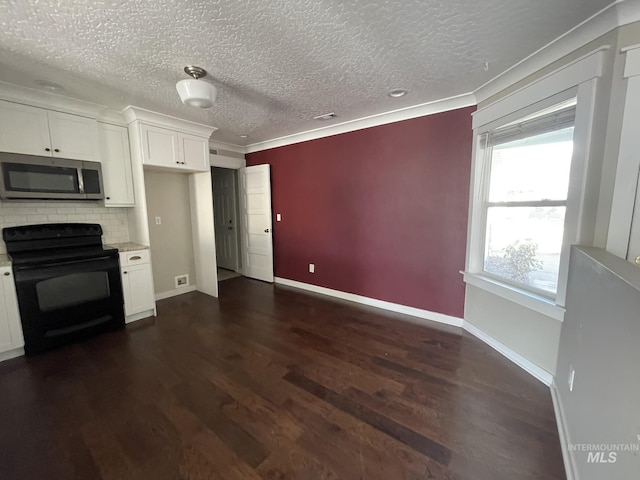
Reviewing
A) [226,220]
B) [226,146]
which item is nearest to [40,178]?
[226,146]

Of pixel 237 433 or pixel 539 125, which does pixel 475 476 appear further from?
pixel 539 125

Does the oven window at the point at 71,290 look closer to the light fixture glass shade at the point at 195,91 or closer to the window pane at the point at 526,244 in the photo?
the light fixture glass shade at the point at 195,91

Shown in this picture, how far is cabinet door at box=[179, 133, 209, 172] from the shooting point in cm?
334

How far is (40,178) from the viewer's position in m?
2.49

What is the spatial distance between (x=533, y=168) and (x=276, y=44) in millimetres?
2233

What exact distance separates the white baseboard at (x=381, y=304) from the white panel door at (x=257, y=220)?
1.49 feet

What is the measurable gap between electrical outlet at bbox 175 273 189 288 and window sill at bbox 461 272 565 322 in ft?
12.9

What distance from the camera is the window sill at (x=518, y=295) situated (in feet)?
6.09

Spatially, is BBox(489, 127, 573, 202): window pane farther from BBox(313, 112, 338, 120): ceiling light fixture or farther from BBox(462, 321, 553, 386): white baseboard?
BBox(313, 112, 338, 120): ceiling light fixture

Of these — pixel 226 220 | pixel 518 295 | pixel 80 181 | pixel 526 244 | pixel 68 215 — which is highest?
pixel 80 181

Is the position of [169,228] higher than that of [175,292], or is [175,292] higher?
[169,228]

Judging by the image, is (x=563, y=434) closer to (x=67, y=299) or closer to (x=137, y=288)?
(x=137, y=288)

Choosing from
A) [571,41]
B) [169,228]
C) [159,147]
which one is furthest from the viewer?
[169,228]

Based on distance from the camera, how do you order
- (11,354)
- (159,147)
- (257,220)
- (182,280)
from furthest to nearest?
(257,220), (182,280), (159,147), (11,354)
